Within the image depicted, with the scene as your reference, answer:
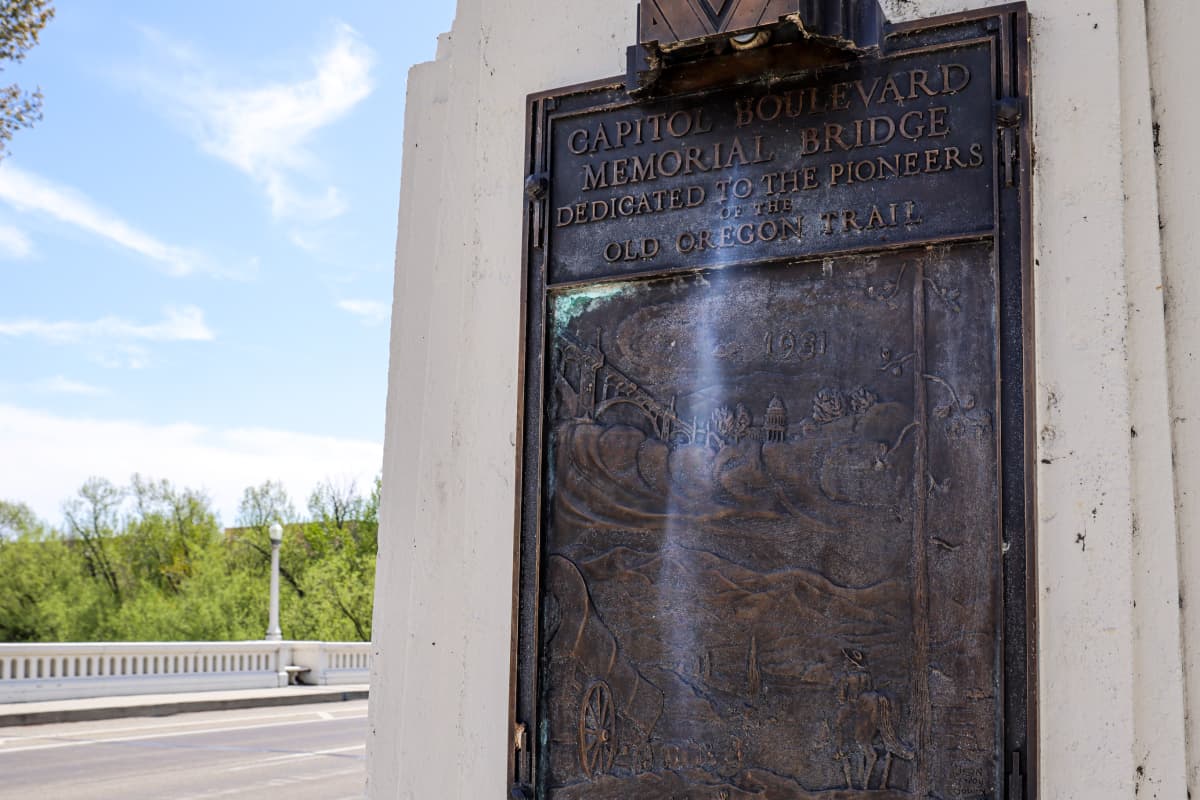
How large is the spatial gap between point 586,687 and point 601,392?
3.16ft

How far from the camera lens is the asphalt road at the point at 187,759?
992cm

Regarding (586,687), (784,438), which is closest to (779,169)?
(784,438)

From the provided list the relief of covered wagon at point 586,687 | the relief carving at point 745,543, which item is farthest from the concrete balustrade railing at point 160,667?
the relief carving at point 745,543

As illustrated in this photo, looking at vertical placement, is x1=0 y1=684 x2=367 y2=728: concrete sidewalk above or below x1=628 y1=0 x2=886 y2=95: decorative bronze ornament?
below

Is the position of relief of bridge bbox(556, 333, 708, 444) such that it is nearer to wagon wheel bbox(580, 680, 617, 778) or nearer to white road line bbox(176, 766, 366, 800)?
wagon wheel bbox(580, 680, 617, 778)

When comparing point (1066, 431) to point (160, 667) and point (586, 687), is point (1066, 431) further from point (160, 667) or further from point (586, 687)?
point (160, 667)

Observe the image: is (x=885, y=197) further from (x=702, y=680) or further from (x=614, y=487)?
(x=702, y=680)

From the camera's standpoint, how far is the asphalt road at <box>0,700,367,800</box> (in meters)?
9.92

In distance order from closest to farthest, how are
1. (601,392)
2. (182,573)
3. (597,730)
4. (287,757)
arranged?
(597,730)
(601,392)
(287,757)
(182,573)

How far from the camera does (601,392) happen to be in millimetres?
3973

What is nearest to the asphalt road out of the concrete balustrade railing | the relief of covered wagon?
the concrete balustrade railing

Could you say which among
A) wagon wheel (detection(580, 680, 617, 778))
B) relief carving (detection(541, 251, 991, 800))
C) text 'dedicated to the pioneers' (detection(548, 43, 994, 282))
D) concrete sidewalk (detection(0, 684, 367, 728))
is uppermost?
text 'dedicated to the pioneers' (detection(548, 43, 994, 282))

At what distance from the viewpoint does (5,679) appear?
17.0m

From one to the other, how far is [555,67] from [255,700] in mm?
17215
